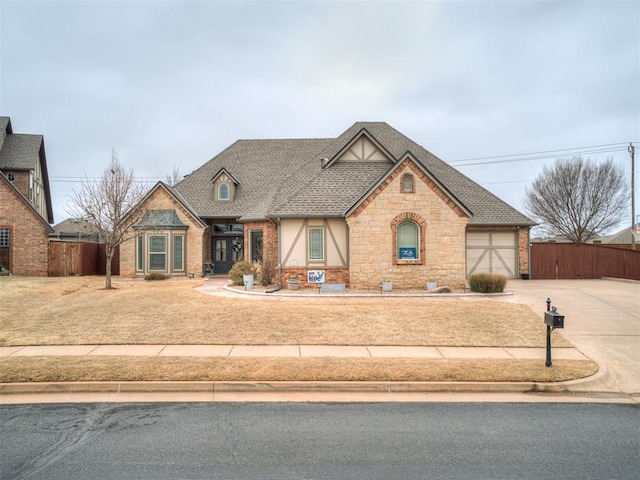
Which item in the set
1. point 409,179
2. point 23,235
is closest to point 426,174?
point 409,179

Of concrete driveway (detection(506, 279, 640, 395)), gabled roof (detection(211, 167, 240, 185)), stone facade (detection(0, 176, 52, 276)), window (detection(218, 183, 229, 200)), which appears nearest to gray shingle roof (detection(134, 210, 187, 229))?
window (detection(218, 183, 229, 200))

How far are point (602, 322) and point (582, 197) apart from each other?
1270 inches

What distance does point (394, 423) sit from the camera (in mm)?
6102

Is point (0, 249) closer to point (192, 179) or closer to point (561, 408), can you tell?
point (192, 179)

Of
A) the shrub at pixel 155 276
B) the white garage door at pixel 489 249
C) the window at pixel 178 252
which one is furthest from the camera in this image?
the window at pixel 178 252

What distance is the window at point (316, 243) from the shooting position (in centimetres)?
1902

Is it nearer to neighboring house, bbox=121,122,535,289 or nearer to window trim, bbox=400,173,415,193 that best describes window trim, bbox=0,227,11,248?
neighboring house, bbox=121,122,535,289

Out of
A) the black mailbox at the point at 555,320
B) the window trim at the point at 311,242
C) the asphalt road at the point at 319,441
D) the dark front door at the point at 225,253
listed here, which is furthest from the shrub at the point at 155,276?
the black mailbox at the point at 555,320

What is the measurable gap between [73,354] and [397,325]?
7891 mm

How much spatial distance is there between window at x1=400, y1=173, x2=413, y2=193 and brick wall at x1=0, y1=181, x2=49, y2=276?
21421 mm

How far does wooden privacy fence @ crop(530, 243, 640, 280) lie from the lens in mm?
24513

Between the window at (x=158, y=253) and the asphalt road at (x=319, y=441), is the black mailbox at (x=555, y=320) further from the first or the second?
the window at (x=158, y=253)

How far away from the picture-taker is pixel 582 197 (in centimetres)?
3969

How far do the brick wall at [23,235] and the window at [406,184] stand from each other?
70.3 ft
